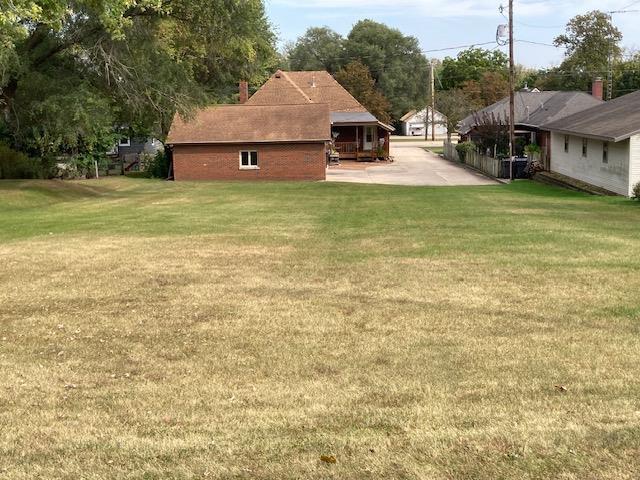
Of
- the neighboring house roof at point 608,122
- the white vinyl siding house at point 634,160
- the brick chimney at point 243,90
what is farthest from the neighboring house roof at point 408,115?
the white vinyl siding house at point 634,160

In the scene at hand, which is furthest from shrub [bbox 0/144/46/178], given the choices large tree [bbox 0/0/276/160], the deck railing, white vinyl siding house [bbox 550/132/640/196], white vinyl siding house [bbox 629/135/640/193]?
white vinyl siding house [bbox 629/135/640/193]

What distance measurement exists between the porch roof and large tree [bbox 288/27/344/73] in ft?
161

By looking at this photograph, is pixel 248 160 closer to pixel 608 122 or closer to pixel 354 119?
→ pixel 354 119

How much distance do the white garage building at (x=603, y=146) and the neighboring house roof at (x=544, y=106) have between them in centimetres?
527

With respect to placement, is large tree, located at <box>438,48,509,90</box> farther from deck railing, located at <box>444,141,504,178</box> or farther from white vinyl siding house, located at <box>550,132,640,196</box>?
white vinyl siding house, located at <box>550,132,640,196</box>

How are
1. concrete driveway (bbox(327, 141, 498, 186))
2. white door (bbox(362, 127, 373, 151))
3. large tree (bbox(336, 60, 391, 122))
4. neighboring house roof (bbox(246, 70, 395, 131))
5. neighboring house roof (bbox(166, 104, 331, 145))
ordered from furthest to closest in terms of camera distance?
large tree (bbox(336, 60, 391, 122)) → white door (bbox(362, 127, 373, 151)) → neighboring house roof (bbox(246, 70, 395, 131)) → neighboring house roof (bbox(166, 104, 331, 145)) → concrete driveway (bbox(327, 141, 498, 186))

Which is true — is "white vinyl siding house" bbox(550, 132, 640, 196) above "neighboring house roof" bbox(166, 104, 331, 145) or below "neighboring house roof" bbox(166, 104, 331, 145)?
below

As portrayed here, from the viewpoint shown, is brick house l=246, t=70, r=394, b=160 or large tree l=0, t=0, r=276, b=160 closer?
large tree l=0, t=0, r=276, b=160

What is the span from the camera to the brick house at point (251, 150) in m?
44.7

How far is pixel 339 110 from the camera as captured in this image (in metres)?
65.8

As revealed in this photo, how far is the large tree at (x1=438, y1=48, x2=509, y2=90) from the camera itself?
409ft

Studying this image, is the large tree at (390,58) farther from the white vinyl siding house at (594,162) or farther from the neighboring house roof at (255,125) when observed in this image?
the white vinyl siding house at (594,162)

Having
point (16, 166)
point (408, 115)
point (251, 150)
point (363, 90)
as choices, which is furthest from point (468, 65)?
point (16, 166)

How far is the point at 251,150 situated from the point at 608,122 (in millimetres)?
20854
